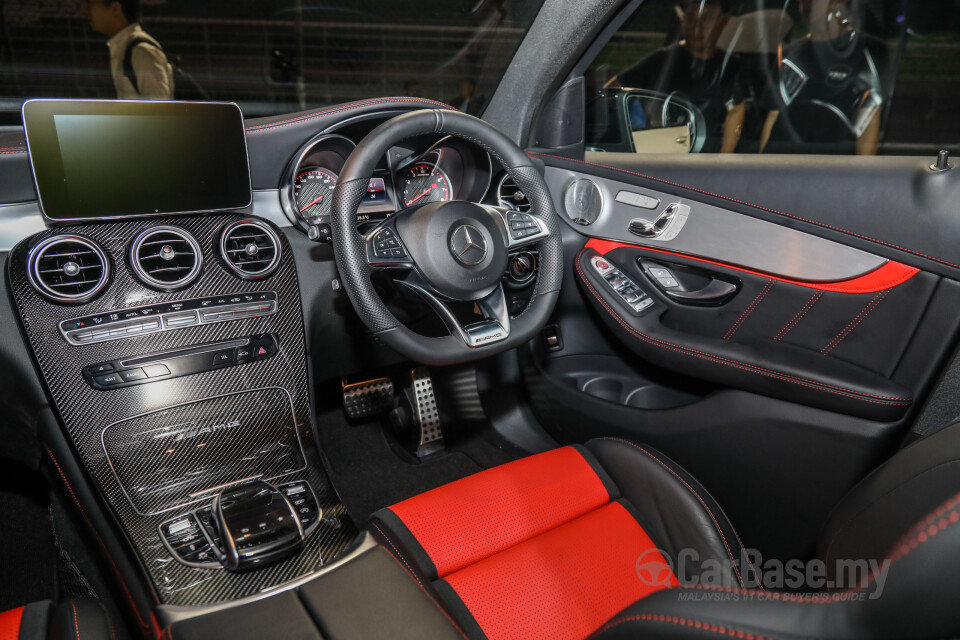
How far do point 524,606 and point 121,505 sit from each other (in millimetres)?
911

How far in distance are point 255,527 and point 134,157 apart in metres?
0.86

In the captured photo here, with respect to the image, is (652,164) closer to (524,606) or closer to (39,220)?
(524,606)

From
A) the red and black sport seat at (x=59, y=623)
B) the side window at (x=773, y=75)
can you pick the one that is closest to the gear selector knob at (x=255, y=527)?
the red and black sport seat at (x=59, y=623)

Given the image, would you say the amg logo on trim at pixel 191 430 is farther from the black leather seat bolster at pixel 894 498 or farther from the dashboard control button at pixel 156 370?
the black leather seat bolster at pixel 894 498

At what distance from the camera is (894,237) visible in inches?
57.5

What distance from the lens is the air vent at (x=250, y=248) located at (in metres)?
1.59

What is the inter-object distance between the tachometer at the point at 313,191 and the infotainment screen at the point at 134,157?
18cm

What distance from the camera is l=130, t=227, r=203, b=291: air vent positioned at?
1.47m

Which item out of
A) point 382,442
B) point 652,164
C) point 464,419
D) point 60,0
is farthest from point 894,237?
point 60,0

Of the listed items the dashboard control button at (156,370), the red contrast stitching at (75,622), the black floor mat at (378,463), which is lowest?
the black floor mat at (378,463)

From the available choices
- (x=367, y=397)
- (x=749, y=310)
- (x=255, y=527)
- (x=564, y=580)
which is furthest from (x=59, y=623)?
(x=749, y=310)

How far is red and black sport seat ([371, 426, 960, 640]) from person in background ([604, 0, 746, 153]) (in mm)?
1222

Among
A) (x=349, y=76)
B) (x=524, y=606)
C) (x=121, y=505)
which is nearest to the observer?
(x=524, y=606)

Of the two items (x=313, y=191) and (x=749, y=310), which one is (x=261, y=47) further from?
(x=749, y=310)
